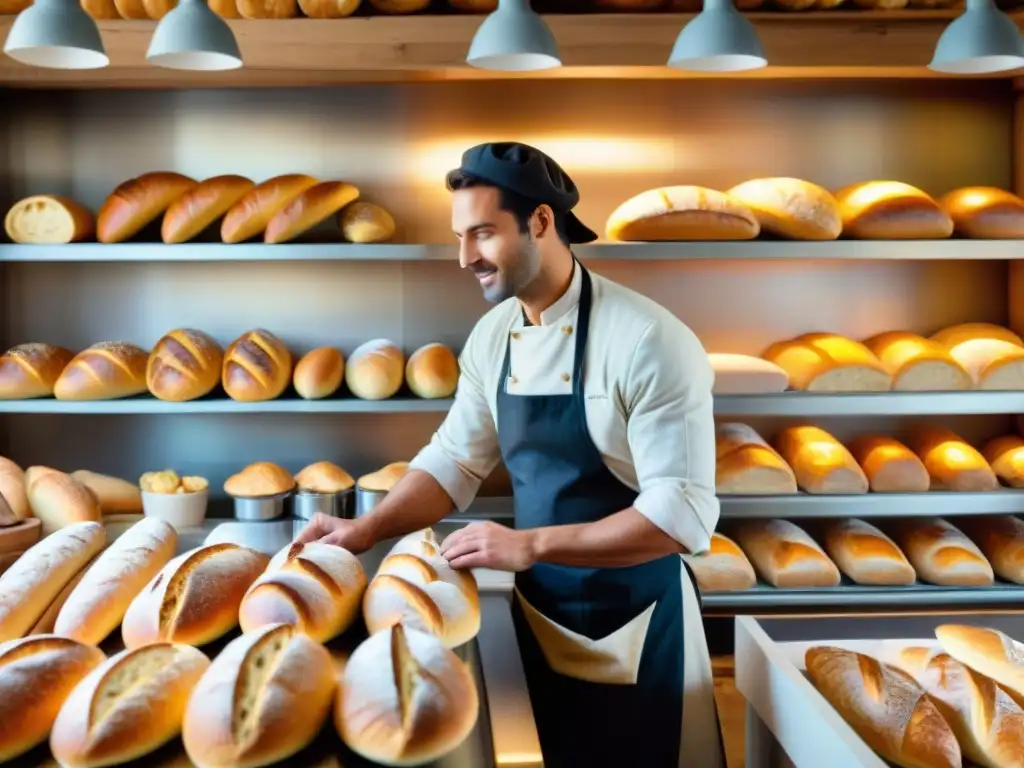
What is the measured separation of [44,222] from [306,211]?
0.73 meters

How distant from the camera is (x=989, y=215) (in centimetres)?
257

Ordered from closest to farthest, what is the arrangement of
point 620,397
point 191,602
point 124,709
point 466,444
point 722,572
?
point 124,709 → point 191,602 → point 620,397 → point 466,444 → point 722,572

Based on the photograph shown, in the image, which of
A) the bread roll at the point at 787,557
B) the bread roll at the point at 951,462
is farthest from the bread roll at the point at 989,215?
the bread roll at the point at 787,557

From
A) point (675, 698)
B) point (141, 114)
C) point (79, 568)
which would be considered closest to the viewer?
point (79, 568)

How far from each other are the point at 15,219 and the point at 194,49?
3.94 feet

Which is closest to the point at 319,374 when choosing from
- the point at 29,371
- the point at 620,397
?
the point at 29,371

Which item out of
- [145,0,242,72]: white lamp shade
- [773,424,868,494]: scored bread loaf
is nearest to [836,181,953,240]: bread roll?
[773,424,868,494]: scored bread loaf

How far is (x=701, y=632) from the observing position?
67.2 inches

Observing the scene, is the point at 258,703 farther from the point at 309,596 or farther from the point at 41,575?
the point at 41,575

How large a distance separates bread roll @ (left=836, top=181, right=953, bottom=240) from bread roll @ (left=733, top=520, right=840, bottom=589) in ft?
2.80

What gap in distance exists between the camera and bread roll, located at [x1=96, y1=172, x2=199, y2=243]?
2559 millimetres

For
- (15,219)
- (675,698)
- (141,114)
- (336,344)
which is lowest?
(675,698)

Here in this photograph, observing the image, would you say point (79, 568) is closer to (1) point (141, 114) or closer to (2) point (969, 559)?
(1) point (141, 114)

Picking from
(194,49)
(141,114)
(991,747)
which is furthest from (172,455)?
(991,747)
